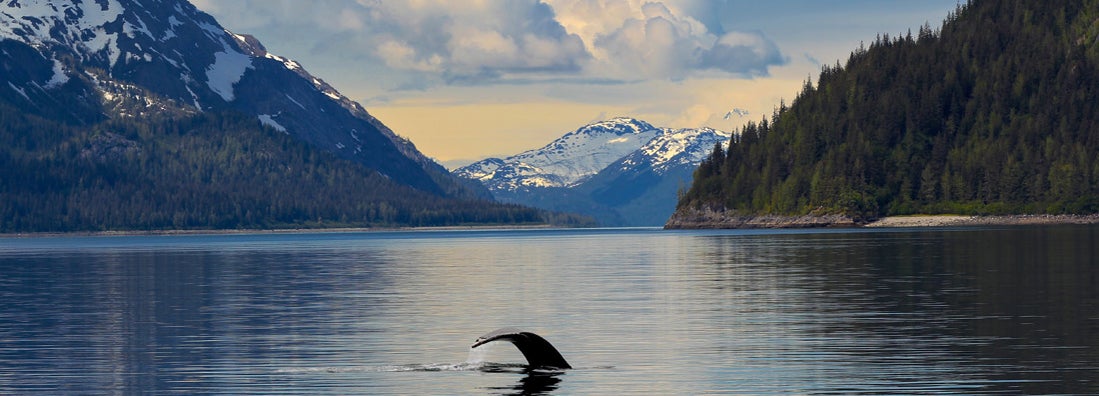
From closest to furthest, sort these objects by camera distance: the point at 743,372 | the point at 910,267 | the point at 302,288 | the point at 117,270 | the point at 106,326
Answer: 1. the point at 743,372
2. the point at 106,326
3. the point at 302,288
4. the point at 910,267
5. the point at 117,270

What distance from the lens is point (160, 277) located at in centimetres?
12875

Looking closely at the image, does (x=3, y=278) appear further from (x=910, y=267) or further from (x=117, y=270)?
(x=910, y=267)

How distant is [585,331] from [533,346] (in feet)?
62.4

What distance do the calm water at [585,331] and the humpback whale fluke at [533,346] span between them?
489 mm

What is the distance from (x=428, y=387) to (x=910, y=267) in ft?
259

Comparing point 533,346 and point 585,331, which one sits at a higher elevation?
point 533,346

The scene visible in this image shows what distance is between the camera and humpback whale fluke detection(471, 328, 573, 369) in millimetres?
43338

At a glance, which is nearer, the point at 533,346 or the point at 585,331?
the point at 533,346

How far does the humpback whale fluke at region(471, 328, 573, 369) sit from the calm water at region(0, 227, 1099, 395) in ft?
1.60

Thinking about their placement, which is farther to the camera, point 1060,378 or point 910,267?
point 910,267

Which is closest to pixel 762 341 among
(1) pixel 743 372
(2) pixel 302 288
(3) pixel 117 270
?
(1) pixel 743 372

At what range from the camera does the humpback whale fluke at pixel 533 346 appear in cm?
4334

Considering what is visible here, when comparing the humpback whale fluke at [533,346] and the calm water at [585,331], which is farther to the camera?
the calm water at [585,331]

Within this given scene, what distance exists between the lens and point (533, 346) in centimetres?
4738
